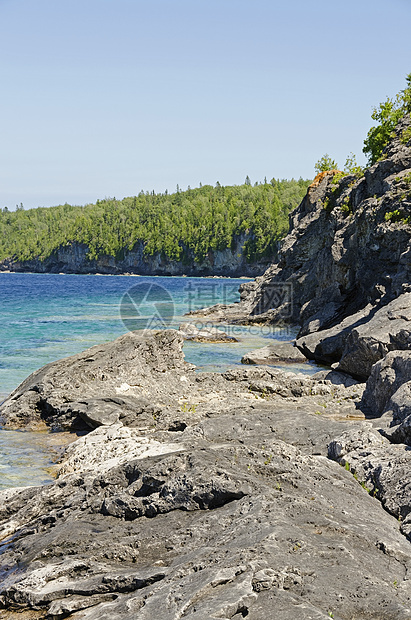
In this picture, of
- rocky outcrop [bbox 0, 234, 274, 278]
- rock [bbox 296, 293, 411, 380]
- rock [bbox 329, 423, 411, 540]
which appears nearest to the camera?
rock [bbox 329, 423, 411, 540]

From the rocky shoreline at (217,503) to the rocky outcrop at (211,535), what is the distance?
17 mm

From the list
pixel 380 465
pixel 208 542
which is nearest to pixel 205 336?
pixel 380 465

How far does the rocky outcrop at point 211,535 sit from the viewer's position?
4633mm

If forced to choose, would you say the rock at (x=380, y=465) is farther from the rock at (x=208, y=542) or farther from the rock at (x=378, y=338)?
the rock at (x=378, y=338)

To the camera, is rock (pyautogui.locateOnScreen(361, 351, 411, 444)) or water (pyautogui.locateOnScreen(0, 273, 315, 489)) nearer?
rock (pyautogui.locateOnScreen(361, 351, 411, 444))

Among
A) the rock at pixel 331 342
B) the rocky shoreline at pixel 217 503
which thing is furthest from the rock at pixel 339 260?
the rocky shoreline at pixel 217 503

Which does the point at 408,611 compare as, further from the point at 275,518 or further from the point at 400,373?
the point at 400,373

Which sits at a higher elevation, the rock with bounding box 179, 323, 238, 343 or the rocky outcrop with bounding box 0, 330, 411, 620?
the rocky outcrop with bounding box 0, 330, 411, 620

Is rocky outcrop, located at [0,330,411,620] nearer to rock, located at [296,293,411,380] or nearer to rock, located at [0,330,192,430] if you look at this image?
rock, located at [0,330,192,430]

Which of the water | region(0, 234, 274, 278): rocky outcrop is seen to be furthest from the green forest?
the water

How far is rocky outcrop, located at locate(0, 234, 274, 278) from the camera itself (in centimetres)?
15825

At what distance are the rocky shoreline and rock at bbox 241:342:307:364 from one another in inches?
295

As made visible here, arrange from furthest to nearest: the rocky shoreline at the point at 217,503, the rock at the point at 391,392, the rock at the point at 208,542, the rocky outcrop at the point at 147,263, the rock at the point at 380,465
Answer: the rocky outcrop at the point at 147,263, the rock at the point at 391,392, the rock at the point at 380,465, the rocky shoreline at the point at 217,503, the rock at the point at 208,542

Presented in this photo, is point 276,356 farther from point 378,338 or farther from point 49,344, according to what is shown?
point 49,344
